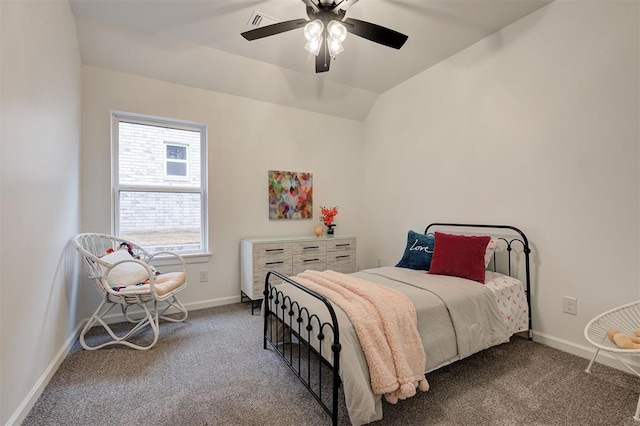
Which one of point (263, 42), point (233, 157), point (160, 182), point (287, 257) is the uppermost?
point (263, 42)

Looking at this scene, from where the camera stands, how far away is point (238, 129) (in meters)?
3.51

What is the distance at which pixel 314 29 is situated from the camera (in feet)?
6.53

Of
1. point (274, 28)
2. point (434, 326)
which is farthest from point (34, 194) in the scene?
point (434, 326)

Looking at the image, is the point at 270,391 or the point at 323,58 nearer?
the point at 270,391

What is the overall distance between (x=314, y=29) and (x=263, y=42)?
114 centimetres

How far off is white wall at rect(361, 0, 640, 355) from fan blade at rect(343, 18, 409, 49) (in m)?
1.37

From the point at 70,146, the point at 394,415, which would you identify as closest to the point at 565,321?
the point at 394,415

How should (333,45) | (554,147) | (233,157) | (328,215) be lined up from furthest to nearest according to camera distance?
(328,215), (233,157), (554,147), (333,45)

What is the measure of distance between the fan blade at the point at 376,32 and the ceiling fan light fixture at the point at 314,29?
17cm

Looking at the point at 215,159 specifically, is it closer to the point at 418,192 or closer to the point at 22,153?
the point at 22,153

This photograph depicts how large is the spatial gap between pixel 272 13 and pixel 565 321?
3563 mm

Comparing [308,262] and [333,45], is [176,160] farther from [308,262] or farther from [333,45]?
[333,45]

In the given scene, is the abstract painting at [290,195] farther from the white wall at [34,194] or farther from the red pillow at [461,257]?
the white wall at [34,194]

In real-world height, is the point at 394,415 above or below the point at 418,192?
below
